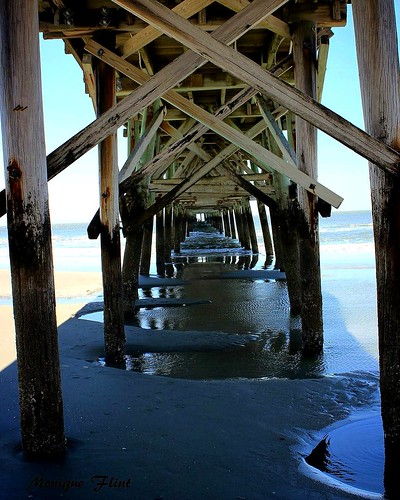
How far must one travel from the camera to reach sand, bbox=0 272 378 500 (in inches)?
99.5

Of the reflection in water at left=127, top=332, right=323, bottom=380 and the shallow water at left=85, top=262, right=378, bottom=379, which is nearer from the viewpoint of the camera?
the reflection in water at left=127, top=332, right=323, bottom=380

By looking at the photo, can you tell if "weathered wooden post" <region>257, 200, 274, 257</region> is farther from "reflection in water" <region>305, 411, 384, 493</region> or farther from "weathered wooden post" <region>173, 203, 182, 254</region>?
"reflection in water" <region>305, 411, 384, 493</region>

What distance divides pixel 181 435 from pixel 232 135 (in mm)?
2756

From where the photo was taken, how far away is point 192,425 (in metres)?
3.21

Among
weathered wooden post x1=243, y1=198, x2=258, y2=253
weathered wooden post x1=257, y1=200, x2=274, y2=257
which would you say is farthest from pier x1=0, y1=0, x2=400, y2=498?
weathered wooden post x1=243, y1=198, x2=258, y2=253

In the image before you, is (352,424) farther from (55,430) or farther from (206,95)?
(206,95)

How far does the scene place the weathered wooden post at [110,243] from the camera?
493 cm

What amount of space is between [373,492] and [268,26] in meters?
3.97

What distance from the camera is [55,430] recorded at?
2826 millimetres

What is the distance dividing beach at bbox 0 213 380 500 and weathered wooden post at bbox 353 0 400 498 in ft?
1.42

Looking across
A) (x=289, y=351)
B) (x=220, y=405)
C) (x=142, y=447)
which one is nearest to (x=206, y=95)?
(x=289, y=351)

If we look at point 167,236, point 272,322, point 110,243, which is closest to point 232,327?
point 272,322

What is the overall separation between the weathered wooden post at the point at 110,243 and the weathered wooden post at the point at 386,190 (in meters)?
2.58

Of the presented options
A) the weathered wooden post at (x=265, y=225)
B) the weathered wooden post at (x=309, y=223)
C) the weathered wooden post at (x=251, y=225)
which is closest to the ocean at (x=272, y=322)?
the weathered wooden post at (x=309, y=223)
